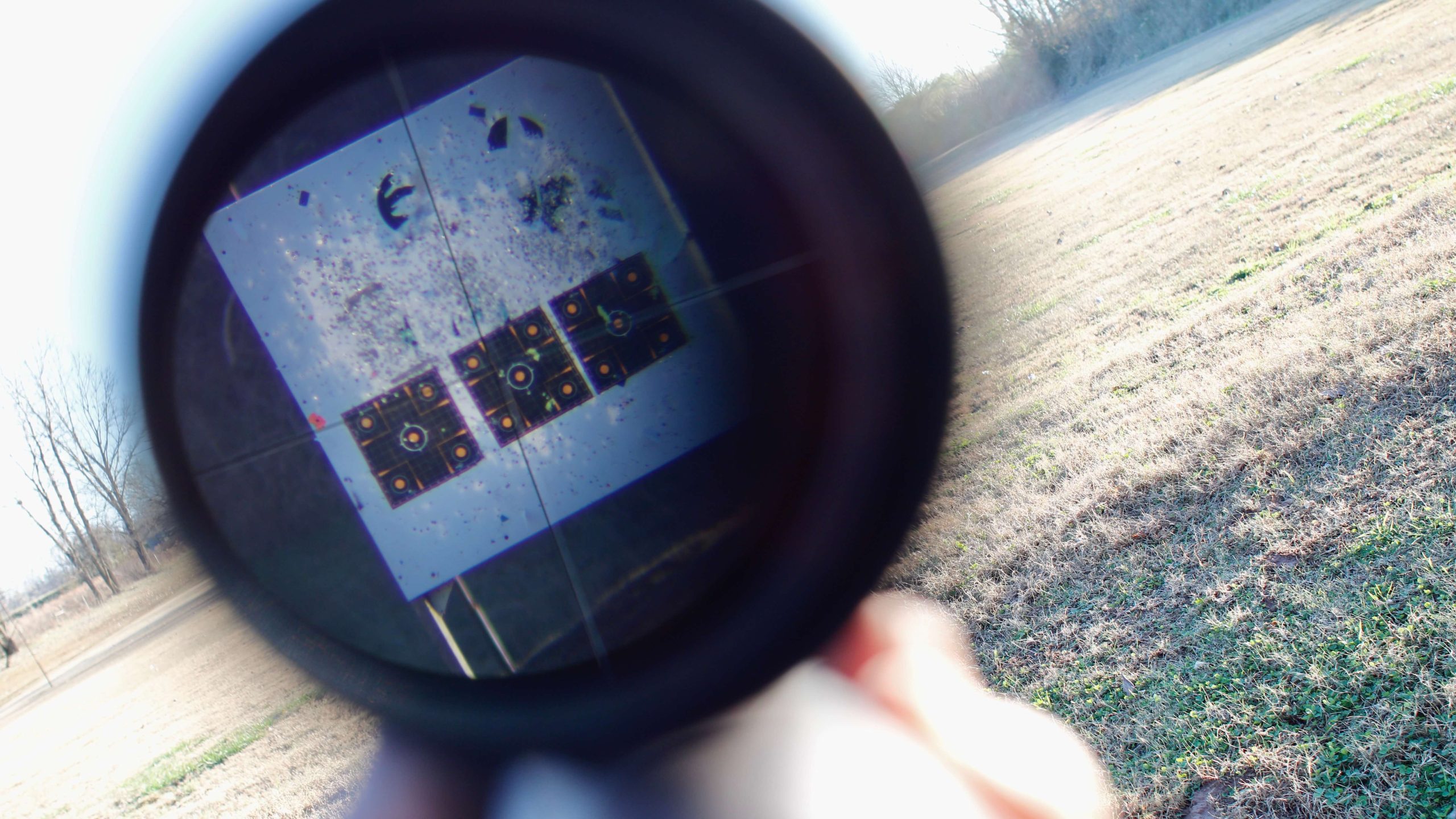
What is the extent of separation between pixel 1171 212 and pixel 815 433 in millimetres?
5672

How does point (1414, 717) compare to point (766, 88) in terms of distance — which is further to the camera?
point (766, 88)

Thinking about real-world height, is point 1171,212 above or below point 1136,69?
below

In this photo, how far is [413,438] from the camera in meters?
2.88

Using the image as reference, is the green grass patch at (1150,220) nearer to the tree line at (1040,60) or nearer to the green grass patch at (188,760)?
the tree line at (1040,60)

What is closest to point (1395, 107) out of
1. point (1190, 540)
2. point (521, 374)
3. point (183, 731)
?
point (1190, 540)

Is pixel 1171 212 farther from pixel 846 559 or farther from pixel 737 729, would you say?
pixel 737 729

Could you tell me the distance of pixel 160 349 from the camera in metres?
2.40

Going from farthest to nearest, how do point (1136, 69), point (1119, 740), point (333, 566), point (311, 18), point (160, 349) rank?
point (1136, 69), point (333, 566), point (160, 349), point (311, 18), point (1119, 740)

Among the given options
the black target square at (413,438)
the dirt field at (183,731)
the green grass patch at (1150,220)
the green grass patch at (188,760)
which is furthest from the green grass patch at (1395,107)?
the green grass patch at (188,760)

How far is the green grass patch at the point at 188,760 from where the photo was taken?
3861mm

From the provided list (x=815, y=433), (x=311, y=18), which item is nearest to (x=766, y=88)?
(x=815, y=433)

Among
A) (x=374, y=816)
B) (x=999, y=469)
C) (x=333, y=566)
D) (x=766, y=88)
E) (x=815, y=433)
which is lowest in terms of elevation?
(x=999, y=469)

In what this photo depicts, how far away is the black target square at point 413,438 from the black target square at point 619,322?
1.71 ft

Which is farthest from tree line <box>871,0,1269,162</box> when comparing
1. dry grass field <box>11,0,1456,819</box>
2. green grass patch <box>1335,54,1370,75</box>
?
green grass patch <box>1335,54,1370,75</box>
